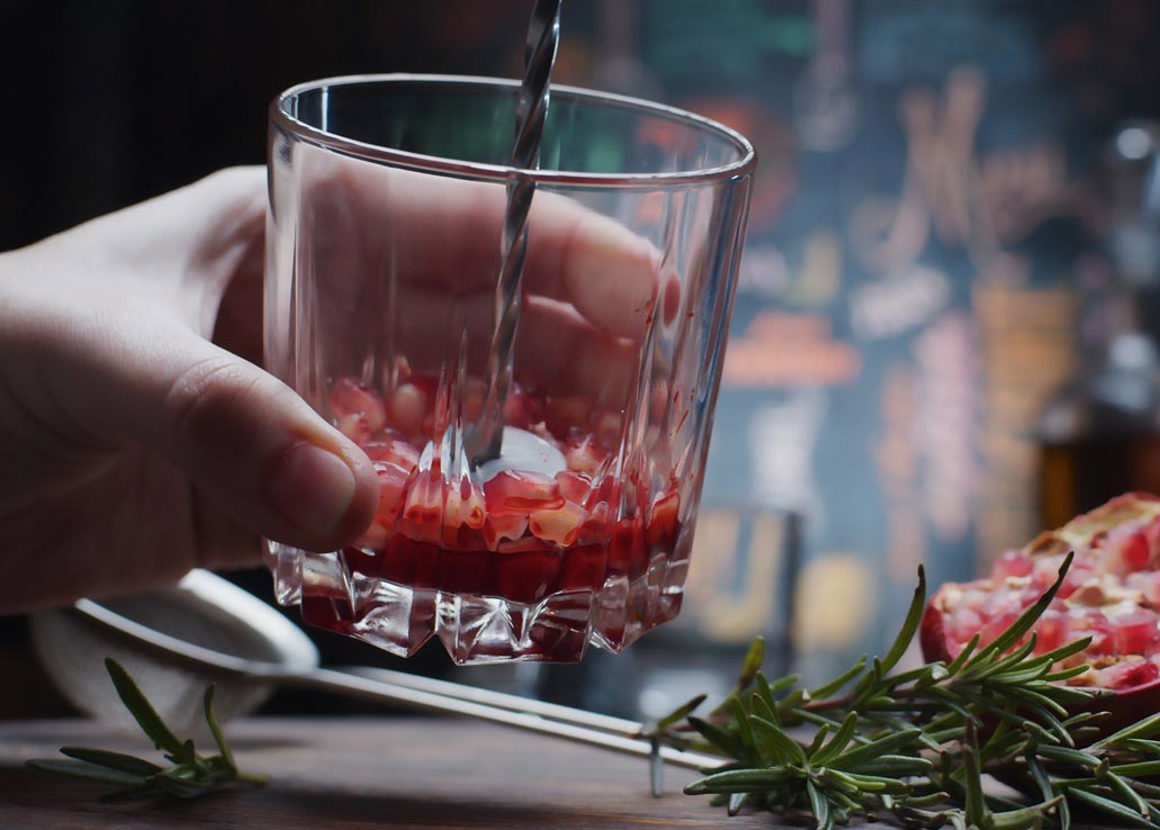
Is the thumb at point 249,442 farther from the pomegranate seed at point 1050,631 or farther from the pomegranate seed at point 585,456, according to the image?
the pomegranate seed at point 1050,631

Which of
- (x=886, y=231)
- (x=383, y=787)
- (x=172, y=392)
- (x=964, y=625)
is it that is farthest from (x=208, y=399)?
(x=886, y=231)

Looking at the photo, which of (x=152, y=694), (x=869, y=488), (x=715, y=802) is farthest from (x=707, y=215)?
(x=869, y=488)

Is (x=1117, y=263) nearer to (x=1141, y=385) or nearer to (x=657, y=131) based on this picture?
(x=1141, y=385)

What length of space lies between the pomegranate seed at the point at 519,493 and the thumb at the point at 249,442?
34 mm

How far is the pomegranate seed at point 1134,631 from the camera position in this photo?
39 centimetres

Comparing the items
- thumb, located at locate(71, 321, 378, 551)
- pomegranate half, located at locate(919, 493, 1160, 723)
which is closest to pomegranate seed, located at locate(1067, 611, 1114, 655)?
pomegranate half, located at locate(919, 493, 1160, 723)

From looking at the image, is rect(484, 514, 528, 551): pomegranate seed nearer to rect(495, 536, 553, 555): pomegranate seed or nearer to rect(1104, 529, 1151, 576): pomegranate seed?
rect(495, 536, 553, 555): pomegranate seed

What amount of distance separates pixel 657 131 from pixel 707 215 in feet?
0.30

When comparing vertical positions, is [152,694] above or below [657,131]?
below

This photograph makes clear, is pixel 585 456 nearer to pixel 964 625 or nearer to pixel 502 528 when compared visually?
pixel 502 528

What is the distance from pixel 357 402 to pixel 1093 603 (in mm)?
244

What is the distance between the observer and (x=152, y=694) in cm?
57

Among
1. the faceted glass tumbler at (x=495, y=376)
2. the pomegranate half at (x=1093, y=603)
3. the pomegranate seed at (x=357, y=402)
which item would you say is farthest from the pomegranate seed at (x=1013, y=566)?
the pomegranate seed at (x=357, y=402)

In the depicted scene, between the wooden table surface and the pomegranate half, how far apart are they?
0.34ft
